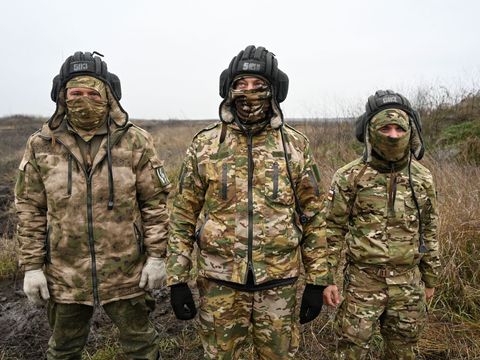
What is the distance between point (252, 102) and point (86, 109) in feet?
3.01

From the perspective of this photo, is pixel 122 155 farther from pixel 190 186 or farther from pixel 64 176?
pixel 190 186

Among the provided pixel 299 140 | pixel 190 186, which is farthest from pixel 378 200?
pixel 190 186

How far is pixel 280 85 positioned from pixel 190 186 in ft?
2.33

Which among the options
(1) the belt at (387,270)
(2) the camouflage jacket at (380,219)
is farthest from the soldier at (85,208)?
(1) the belt at (387,270)

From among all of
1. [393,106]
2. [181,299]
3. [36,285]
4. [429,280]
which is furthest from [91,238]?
[429,280]

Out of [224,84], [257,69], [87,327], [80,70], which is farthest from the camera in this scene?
[87,327]

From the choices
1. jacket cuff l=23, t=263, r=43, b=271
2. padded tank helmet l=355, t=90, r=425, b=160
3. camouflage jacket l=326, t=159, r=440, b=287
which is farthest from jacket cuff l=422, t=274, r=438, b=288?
jacket cuff l=23, t=263, r=43, b=271

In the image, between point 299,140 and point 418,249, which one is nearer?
point 299,140

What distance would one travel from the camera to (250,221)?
1953 mm

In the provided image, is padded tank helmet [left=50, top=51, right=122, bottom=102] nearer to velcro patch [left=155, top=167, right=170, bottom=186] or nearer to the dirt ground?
velcro patch [left=155, top=167, right=170, bottom=186]

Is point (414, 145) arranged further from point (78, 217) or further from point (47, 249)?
point (47, 249)

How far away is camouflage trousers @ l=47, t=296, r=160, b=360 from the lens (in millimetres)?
2273

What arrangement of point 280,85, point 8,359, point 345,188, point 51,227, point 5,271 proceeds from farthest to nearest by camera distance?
point 5,271 → point 8,359 → point 345,188 → point 51,227 → point 280,85

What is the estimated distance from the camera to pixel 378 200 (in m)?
2.30
